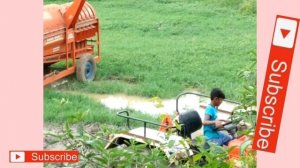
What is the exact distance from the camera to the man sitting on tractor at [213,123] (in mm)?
3533

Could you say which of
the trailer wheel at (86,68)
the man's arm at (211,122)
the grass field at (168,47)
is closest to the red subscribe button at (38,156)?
the man's arm at (211,122)

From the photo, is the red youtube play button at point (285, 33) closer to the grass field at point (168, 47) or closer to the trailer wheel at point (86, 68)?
the grass field at point (168, 47)

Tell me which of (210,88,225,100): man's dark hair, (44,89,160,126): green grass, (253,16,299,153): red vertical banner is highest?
(253,16,299,153): red vertical banner

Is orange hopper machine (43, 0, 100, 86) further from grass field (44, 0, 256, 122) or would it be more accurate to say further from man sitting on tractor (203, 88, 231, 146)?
man sitting on tractor (203, 88, 231, 146)

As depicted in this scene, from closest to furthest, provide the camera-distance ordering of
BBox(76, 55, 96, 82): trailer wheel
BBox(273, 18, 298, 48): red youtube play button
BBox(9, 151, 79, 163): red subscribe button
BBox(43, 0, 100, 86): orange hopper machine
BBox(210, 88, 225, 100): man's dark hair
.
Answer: BBox(273, 18, 298, 48): red youtube play button, BBox(9, 151, 79, 163): red subscribe button, BBox(210, 88, 225, 100): man's dark hair, BBox(43, 0, 100, 86): orange hopper machine, BBox(76, 55, 96, 82): trailer wheel

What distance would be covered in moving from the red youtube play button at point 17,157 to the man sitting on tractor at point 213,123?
1191mm

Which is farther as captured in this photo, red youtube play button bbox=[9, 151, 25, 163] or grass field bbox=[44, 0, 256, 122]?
grass field bbox=[44, 0, 256, 122]

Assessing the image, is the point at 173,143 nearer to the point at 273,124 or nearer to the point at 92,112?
the point at 273,124

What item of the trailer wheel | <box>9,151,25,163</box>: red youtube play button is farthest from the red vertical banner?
the trailer wheel

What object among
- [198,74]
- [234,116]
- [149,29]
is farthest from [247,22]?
[234,116]

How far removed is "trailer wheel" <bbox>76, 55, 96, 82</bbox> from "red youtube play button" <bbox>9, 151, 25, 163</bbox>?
133 inches

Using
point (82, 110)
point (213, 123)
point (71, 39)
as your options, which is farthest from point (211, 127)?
point (71, 39)

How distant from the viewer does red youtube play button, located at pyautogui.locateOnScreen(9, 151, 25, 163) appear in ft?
8.47

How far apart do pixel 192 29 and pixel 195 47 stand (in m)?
0.62
